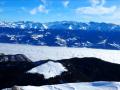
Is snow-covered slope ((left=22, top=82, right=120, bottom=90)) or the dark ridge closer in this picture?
snow-covered slope ((left=22, top=82, right=120, bottom=90))

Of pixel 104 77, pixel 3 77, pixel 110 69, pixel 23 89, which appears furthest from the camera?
pixel 110 69

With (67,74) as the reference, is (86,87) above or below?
above

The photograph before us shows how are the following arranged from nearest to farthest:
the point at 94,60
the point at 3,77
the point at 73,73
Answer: the point at 73,73
the point at 3,77
the point at 94,60

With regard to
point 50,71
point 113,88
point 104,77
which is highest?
point 113,88

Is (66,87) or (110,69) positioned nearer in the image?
(66,87)

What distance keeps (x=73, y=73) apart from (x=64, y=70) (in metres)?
1.51

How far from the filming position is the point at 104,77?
56.0 meters

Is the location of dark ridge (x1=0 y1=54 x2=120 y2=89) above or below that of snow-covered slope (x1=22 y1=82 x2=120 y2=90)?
below

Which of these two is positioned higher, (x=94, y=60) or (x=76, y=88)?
(x=76, y=88)

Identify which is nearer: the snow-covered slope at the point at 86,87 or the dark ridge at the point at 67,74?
the snow-covered slope at the point at 86,87

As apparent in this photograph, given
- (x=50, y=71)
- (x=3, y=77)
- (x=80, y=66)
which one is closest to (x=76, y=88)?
(x=50, y=71)

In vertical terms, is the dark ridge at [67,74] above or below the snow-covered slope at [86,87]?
below

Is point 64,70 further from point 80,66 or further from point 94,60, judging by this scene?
point 94,60

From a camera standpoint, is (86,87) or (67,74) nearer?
(86,87)
